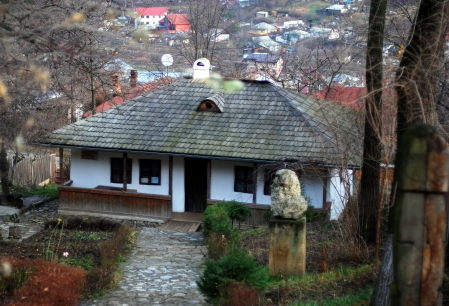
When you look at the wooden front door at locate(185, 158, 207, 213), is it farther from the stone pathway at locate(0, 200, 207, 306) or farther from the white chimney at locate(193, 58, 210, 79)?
the white chimney at locate(193, 58, 210, 79)

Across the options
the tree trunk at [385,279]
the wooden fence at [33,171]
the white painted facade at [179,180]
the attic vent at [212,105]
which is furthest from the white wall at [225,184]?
the tree trunk at [385,279]

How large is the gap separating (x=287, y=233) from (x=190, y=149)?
29.6 ft

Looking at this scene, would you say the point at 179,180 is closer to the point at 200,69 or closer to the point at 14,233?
the point at 200,69

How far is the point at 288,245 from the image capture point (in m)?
10.7

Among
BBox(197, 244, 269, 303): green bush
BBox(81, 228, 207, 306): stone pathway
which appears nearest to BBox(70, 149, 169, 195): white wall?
BBox(81, 228, 207, 306): stone pathway

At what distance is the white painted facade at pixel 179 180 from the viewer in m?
18.7

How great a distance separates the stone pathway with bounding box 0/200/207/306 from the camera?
10.3 m

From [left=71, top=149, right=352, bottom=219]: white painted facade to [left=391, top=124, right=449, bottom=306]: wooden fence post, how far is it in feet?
43.2

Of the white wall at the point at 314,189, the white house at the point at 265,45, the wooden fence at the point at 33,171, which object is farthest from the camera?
the white house at the point at 265,45

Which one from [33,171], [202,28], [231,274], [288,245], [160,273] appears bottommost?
[160,273]

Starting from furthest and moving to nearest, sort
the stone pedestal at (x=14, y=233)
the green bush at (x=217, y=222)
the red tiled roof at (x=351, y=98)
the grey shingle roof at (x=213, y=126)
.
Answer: the grey shingle roof at (x=213, y=126) → the stone pedestal at (x=14, y=233) → the green bush at (x=217, y=222) → the red tiled roof at (x=351, y=98)

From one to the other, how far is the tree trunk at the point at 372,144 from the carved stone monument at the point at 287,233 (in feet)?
5.07

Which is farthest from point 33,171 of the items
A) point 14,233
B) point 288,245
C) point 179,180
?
point 288,245

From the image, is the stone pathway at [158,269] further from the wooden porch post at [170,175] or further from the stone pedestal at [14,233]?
the wooden porch post at [170,175]
